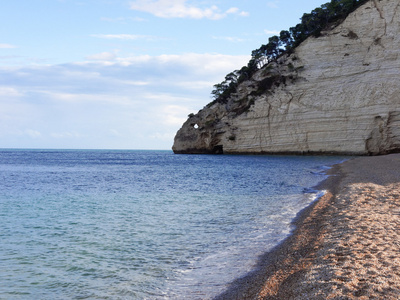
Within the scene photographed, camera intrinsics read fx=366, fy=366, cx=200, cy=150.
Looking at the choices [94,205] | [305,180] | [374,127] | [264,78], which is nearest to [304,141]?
[374,127]

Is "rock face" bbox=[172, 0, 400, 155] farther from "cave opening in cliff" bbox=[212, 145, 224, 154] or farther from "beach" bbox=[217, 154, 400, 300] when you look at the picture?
"beach" bbox=[217, 154, 400, 300]

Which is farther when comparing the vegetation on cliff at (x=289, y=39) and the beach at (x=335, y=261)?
the vegetation on cliff at (x=289, y=39)

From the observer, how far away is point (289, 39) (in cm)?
7231

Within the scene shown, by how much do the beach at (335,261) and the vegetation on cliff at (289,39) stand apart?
55.7 m

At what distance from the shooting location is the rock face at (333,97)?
47.4m

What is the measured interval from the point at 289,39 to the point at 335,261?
71975 millimetres

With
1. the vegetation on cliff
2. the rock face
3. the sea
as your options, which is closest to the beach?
the sea

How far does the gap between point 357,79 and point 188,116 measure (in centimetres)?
3261

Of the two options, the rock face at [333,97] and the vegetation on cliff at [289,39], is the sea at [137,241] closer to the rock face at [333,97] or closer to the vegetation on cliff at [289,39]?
the rock face at [333,97]

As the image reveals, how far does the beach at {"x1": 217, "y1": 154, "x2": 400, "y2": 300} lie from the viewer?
4.91 meters

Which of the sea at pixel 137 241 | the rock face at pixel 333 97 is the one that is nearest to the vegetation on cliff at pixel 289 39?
the rock face at pixel 333 97

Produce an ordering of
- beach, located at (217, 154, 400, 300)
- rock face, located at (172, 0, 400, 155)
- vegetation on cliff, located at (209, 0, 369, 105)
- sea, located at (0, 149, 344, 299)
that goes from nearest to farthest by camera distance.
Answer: beach, located at (217, 154, 400, 300) < sea, located at (0, 149, 344, 299) < rock face, located at (172, 0, 400, 155) < vegetation on cliff, located at (209, 0, 369, 105)

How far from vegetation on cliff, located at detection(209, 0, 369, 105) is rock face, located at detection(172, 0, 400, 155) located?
5935 millimetres

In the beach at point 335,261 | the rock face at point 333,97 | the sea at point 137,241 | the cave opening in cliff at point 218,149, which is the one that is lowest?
the sea at point 137,241
